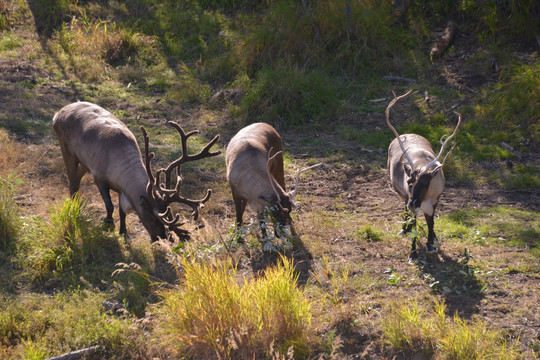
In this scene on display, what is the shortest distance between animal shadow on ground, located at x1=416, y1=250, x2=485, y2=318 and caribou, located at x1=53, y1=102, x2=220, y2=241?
2601 millimetres

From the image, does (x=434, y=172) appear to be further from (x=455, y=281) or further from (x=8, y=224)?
(x=8, y=224)

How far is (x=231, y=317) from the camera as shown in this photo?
16.3ft

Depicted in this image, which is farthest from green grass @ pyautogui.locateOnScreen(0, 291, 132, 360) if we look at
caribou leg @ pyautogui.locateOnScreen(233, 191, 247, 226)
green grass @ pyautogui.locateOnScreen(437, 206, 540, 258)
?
green grass @ pyautogui.locateOnScreen(437, 206, 540, 258)

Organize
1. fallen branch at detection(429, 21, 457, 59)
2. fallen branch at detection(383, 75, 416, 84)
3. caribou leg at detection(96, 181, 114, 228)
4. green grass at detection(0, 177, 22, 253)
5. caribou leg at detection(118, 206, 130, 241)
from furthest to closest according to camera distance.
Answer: fallen branch at detection(429, 21, 457, 59) → fallen branch at detection(383, 75, 416, 84) → caribou leg at detection(96, 181, 114, 228) → caribou leg at detection(118, 206, 130, 241) → green grass at detection(0, 177, 22, 253)

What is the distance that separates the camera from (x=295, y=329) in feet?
16.6

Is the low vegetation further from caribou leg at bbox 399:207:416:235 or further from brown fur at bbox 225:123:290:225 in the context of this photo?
brown fur at bbox 225:123:290:225

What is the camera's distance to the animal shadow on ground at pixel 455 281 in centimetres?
578

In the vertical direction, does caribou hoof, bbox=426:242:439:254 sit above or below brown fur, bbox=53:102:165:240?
below

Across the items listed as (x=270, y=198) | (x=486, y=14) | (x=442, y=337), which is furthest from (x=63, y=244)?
(x=486, y=14)

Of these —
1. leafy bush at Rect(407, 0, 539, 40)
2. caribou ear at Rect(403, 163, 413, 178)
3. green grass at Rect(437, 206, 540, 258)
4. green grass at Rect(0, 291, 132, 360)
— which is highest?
caribou ear at Rect(403, 163, 413, 178)

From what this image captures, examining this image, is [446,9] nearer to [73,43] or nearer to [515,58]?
[515,58]

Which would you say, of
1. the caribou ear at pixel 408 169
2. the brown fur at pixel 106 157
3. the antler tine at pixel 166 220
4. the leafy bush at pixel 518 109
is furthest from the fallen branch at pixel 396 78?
the antler tine at pixel 166 220

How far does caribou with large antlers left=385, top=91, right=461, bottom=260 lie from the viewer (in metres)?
6.32

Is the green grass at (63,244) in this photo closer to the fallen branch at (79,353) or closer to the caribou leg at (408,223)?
the fallen branch at (79,353)
